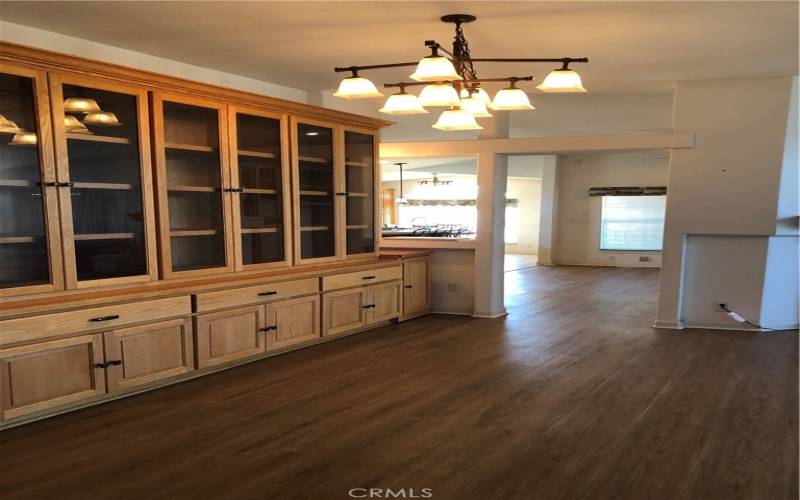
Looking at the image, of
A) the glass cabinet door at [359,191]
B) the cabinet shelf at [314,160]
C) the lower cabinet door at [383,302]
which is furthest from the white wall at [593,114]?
the lower cabinet door at [383,302]

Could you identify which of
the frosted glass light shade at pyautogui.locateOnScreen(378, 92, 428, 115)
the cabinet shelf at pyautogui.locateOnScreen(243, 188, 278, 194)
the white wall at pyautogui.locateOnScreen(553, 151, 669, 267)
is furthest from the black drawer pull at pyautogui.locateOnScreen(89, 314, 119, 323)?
the white wall at pyautogui.locateOnScreen(553, 151, 669, 267)

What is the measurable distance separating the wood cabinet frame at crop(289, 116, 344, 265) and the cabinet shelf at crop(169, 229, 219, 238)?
0.75 metres

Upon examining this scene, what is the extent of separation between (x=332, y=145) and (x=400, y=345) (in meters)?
1.92

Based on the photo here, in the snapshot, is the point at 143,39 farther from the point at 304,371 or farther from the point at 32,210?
the point at 304,371

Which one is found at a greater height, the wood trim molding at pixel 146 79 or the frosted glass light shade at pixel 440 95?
the wood trim molding at pixel 146 79

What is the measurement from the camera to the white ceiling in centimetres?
309

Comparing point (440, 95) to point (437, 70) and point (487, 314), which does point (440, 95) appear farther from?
point (487, 314)

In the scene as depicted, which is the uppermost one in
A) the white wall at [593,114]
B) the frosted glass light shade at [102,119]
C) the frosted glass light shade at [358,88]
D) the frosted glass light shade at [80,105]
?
the white wall at [593,114]

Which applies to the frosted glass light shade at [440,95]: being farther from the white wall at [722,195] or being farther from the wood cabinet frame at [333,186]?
the white wall at [722,195]

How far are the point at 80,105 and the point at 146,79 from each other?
457 millimetres

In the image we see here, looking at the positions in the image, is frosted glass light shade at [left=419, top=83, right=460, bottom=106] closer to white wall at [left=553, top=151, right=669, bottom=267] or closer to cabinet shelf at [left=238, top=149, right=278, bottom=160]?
cabinet shelf at [left=238, top=149, right=278, bottom=160]

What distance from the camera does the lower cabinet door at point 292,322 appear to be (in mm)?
4194

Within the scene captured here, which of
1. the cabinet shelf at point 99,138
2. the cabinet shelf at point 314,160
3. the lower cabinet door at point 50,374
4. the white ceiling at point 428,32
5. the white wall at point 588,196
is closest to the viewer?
the lower cabinet door at point 50,374

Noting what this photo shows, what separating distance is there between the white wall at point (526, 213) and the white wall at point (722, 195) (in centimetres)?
864
